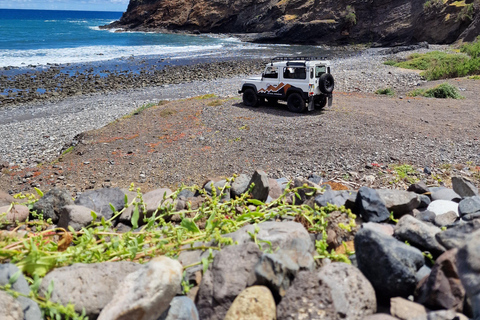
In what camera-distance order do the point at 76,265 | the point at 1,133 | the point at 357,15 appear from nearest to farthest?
the point at 76,265 < the point at 1,133 < the point at 357,15

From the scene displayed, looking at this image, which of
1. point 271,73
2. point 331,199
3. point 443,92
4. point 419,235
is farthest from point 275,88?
point 419,235

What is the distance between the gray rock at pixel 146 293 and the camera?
241 centimetres

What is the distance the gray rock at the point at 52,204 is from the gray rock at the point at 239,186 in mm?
2176

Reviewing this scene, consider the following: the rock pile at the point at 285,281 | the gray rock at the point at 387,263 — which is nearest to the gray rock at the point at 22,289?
the rock pile at the point at 285,281

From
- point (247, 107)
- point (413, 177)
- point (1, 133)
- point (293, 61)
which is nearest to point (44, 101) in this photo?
point (1, 133)

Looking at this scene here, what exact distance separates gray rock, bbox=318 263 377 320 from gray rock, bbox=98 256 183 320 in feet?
3.28

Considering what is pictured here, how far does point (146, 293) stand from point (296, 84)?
11868mm

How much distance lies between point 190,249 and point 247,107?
11862mm

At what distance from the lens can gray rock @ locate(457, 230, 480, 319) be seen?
7.25 feet

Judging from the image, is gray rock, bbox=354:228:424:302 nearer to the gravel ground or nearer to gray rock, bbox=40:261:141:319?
gray rock, bbox=40:261:141:319

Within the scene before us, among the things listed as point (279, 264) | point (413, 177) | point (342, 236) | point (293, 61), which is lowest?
point (413, 177)

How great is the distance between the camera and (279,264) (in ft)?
8.49

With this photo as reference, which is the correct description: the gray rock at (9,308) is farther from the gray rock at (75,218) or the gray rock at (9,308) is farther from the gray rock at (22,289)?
the gray rock at (75,218)

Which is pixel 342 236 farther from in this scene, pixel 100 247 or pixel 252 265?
pixel 100 247
